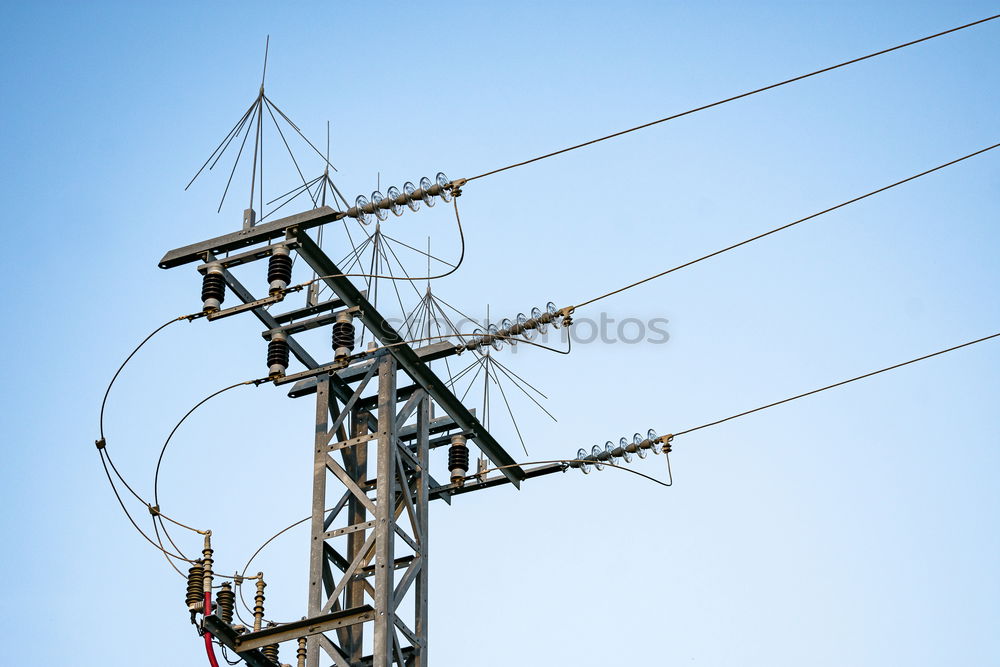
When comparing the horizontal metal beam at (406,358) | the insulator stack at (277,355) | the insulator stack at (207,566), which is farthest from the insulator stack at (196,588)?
the horizontal metal beam at (406,358)

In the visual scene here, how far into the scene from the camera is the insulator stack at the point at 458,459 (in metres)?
15.0

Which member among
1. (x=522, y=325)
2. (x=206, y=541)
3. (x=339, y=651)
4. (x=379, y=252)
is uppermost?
(x=379, y=252)

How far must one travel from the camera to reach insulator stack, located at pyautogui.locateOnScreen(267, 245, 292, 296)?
13.2 metres

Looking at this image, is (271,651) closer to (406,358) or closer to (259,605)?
(259,605)

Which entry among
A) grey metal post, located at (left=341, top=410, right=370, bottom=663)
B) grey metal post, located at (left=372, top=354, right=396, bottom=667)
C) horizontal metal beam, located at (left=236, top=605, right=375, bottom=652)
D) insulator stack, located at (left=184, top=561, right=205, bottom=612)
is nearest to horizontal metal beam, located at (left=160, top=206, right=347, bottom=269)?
grey metal post, located at (left=372, top=354, right=396, bottom=667)

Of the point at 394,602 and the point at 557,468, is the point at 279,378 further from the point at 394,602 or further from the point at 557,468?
the point at 557,468

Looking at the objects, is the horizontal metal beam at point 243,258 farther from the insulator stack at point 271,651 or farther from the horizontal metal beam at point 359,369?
the insulator stack at point 271,651

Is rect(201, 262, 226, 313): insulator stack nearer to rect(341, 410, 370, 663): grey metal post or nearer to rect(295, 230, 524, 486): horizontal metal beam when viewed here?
rect(295, 230, 524, 486): horizontal metal beam

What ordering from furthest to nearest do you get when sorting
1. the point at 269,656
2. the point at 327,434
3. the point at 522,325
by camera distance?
1. the point at 522,325
2. the point at 327,434
3. the point at 269,656

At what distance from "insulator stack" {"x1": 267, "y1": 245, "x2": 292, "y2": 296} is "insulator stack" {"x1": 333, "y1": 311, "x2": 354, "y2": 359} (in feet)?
1.84

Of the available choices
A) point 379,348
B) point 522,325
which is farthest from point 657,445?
point 379,348

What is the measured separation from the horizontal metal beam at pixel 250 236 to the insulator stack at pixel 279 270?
21 cm

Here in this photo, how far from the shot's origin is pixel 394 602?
1302cm

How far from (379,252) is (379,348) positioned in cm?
182
